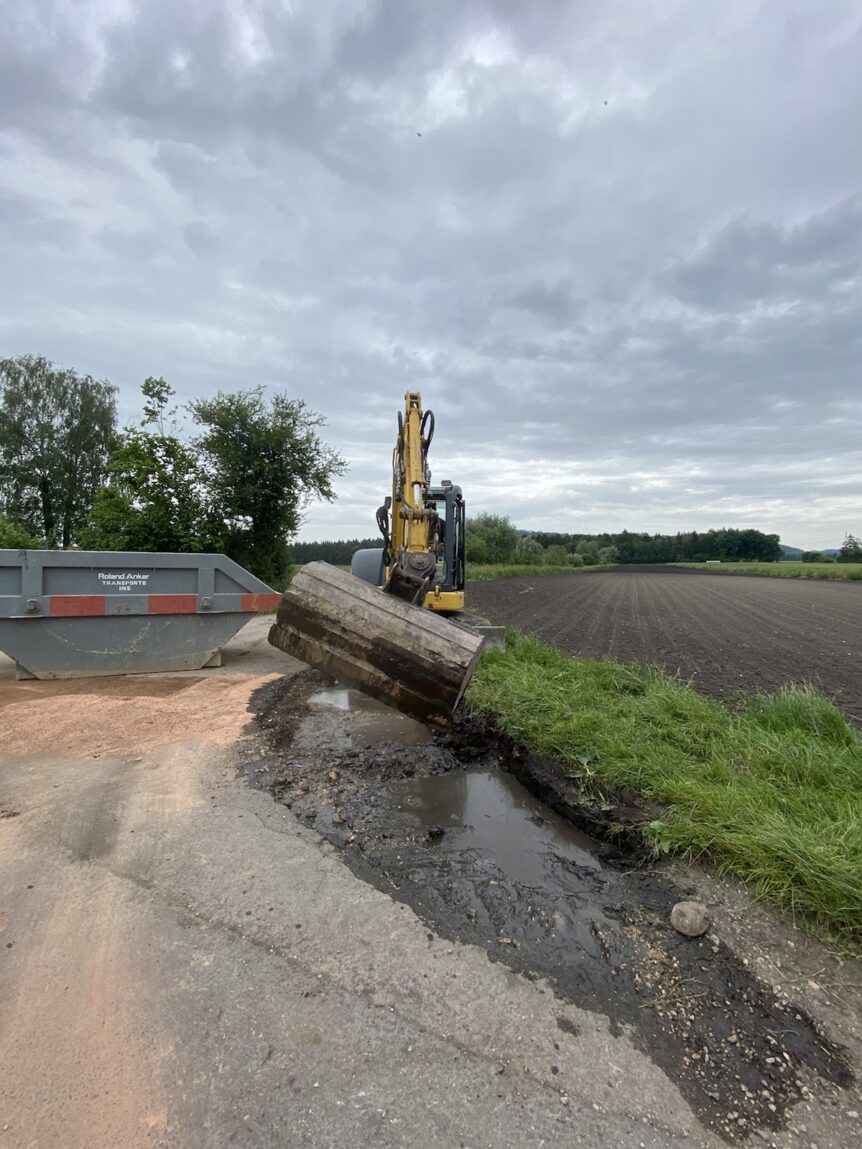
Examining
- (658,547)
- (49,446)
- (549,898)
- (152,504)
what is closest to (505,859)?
(549,898)

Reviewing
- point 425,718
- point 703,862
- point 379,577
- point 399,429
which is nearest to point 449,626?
point 425,718

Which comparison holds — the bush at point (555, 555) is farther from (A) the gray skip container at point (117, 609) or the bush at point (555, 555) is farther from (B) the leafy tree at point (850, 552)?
(A) the gray skip container at point (117, 609)

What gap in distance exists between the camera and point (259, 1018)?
6.55ft

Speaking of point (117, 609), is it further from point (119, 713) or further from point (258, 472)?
point (258, 472)

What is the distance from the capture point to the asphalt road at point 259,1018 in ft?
5.41

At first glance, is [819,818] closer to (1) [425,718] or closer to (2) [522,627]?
(1) [425,718]

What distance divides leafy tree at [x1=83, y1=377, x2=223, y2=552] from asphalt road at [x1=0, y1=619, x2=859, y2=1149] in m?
15.2

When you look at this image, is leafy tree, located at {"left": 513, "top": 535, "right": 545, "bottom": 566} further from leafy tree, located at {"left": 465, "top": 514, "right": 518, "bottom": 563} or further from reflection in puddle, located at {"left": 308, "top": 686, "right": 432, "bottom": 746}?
reflection in puddle, located at {"left": 308, "top": 686, "right": 432, "bottom": 746}

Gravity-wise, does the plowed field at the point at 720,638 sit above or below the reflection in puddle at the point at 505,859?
above

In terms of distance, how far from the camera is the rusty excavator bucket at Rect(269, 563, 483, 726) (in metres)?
3.86

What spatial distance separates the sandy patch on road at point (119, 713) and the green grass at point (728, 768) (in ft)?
8.35

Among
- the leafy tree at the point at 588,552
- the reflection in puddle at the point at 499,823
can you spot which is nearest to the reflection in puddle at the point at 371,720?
the reflection in puddle at the point at 499,823

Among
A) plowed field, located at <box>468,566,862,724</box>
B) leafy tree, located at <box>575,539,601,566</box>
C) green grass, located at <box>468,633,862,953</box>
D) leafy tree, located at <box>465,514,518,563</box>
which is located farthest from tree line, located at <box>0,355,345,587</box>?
leafy tree, located at <box>575,539,601,566</box>

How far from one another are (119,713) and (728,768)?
208 inches
